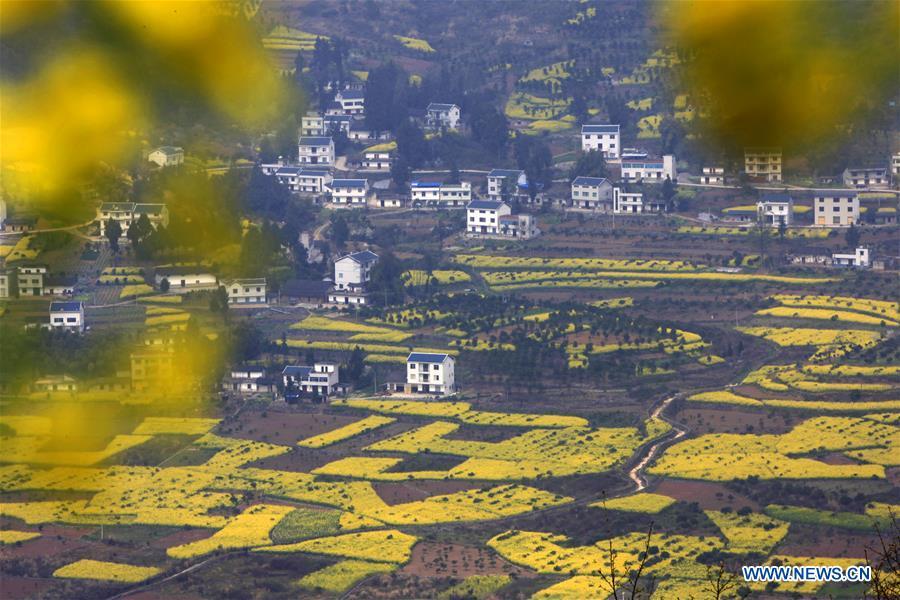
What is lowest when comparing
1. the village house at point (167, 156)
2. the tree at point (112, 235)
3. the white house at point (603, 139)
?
the tree at point (112, 235)

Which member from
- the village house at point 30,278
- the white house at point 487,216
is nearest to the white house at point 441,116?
the white house at point 487,216

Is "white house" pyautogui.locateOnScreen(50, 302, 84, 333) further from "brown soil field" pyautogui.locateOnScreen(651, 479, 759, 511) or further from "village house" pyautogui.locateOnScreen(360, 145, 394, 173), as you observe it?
"village house" pyautogui.locateOnScreen(360, 145, 394, 173)

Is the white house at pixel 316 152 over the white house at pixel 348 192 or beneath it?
over

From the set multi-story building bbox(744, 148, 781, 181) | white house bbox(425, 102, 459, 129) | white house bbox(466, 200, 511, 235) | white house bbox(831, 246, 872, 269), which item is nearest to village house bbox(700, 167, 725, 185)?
multi-story building bbox(744, 148, 781, 181)

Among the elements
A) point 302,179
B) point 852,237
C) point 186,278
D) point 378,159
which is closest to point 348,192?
point 302,179

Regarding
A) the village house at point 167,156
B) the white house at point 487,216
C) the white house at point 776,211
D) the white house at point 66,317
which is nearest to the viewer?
the white house at point 66,317

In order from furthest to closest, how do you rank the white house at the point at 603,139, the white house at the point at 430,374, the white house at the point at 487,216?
the white house at the point at 603,139 → the white house at the point at 487,216 → the white house at the point at 430,374

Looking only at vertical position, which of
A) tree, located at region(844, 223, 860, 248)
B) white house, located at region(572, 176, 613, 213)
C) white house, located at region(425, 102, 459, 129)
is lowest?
tree, located at region(844, 223, 860, 248)

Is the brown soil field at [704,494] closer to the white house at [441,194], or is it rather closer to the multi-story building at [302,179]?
the white house at [441,194]
